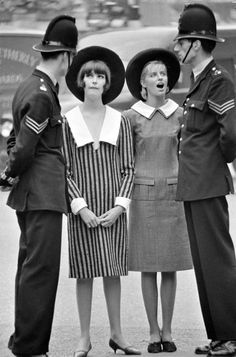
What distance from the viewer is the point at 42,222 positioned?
19.7 ft

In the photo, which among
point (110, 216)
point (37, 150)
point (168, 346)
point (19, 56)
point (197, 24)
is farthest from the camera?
point (19, 56)

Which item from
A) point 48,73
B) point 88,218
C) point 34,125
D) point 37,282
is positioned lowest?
point 37,282

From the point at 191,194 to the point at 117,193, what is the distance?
51cm

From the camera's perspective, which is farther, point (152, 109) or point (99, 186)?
point (152, 109)

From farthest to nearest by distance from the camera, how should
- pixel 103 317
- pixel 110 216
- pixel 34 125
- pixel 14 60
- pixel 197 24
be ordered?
pixel 14 60, pixel 103 317, pixel 110 216, pixel 197 24, pixel 34 125

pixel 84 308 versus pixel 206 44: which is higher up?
pixel 206 44

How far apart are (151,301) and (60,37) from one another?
62.4 inches

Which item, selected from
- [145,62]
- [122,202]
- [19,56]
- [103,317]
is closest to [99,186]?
[122,202]

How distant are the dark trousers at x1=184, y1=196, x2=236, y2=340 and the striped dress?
49cm

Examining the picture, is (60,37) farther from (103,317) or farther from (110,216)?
A: (103,317)

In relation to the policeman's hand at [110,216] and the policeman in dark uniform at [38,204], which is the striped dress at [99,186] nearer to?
the policeman's hand at [110,216]

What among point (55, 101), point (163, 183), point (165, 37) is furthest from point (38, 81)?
point (165, 37)

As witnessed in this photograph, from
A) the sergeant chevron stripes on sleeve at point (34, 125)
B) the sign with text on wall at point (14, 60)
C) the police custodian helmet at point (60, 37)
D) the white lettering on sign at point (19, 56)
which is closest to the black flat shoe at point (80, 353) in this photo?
the sergeant chevron stripes on sleeve at point (34, 125)

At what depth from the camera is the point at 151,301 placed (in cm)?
664
